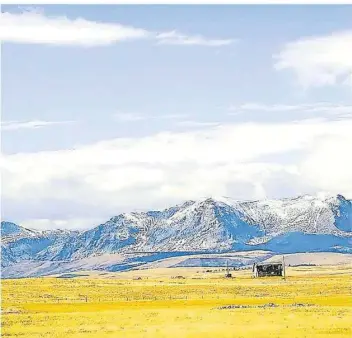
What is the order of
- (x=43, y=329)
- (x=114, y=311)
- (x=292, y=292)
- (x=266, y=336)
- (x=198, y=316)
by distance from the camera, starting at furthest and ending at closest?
(x=292, y=292), (x=114, y=311), (x=198, y=316), (x=43, y=329), (x=266, y=336)

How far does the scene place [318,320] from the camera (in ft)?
205

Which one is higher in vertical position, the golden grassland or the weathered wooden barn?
the weathered wooden barn

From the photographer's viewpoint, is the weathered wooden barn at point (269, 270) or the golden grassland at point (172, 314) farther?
the weathered wooden barn at point (269, 270)

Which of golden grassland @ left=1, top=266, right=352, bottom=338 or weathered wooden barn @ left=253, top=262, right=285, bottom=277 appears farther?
weathered wooden barn @ left=253, top=262, right=285, bottom=277

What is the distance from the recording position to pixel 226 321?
63.1m

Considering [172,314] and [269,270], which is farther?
[269,270]

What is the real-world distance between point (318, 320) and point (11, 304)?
135 ft

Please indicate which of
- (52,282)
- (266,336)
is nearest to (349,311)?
(266,336)

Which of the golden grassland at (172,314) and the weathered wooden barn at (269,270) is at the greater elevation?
the weathered wooden barn at (269,270)

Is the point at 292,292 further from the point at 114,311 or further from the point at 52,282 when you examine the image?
the point at 52,282

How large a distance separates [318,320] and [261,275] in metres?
113

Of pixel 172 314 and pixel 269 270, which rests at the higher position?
pixel 269 270

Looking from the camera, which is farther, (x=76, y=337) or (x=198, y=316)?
(x=198, y=316)

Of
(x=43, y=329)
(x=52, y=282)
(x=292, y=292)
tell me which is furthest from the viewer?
(x=52, y=282)
